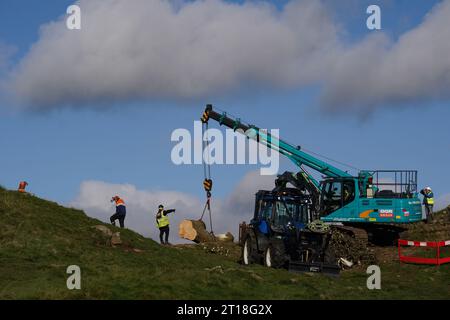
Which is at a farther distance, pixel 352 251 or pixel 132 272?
pixel 352 251

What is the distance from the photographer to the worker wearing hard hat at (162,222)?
31.9 metres

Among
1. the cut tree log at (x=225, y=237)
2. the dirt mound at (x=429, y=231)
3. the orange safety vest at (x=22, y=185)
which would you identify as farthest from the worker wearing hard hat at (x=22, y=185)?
the dirt mound at (x=429, y=231)

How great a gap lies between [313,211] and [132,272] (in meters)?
8.07

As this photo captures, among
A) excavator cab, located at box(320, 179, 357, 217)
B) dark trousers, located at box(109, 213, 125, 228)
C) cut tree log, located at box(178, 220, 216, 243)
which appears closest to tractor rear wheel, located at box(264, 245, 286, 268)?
excavator cab, located at box(320, 179, 357, 217)

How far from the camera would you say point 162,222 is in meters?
32.3

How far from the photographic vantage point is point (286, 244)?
25.0 metres

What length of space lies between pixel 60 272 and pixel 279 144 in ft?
58.4

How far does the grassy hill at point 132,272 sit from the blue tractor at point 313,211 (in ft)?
3.84

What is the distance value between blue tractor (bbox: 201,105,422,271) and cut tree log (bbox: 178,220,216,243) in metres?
2.10

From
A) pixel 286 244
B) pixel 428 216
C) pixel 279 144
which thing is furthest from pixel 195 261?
pixel 428 216

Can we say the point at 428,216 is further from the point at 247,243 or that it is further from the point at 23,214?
the point at 23,214

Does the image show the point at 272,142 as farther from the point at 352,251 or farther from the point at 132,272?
the point at 132,272

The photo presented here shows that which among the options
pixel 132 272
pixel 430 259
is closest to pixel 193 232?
pixel 430 259

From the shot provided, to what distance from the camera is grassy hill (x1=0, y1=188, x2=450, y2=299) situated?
55.3 ft
